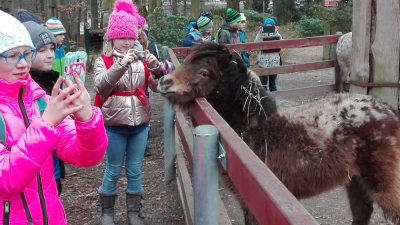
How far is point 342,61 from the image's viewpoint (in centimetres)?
945

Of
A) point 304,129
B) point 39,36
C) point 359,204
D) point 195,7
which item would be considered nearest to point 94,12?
point 195,7

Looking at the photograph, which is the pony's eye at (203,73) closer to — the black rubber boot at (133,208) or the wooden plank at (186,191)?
the wooden plank at (186,191)

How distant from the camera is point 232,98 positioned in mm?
3635

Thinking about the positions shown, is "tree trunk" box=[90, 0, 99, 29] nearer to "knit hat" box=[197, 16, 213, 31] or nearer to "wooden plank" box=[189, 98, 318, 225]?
"knit hat" box=[197, 16, 213, 31]

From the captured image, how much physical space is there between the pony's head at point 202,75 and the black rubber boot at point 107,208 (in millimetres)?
1195

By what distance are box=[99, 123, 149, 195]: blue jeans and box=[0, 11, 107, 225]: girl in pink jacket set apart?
1.69 meters

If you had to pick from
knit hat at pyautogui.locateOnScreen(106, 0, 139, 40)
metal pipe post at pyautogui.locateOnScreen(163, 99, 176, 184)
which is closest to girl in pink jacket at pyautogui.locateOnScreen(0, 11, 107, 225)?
knit hat at pyautogui.locateOnScreen(106, 0, 139, 40)

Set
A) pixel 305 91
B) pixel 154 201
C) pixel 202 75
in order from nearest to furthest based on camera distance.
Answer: pixel 202 75 → pixel 154 201 → pixel 305 91

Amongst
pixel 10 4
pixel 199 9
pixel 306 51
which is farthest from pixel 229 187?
pixel 10 4

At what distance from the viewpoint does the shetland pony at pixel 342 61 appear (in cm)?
941

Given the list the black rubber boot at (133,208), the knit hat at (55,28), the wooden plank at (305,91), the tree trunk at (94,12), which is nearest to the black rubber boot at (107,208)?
the black rubber boot at (133,208)

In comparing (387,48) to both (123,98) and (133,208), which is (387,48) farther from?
(133,208)

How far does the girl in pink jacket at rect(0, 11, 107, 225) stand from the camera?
1.76m

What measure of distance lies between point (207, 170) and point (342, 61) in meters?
8.17
